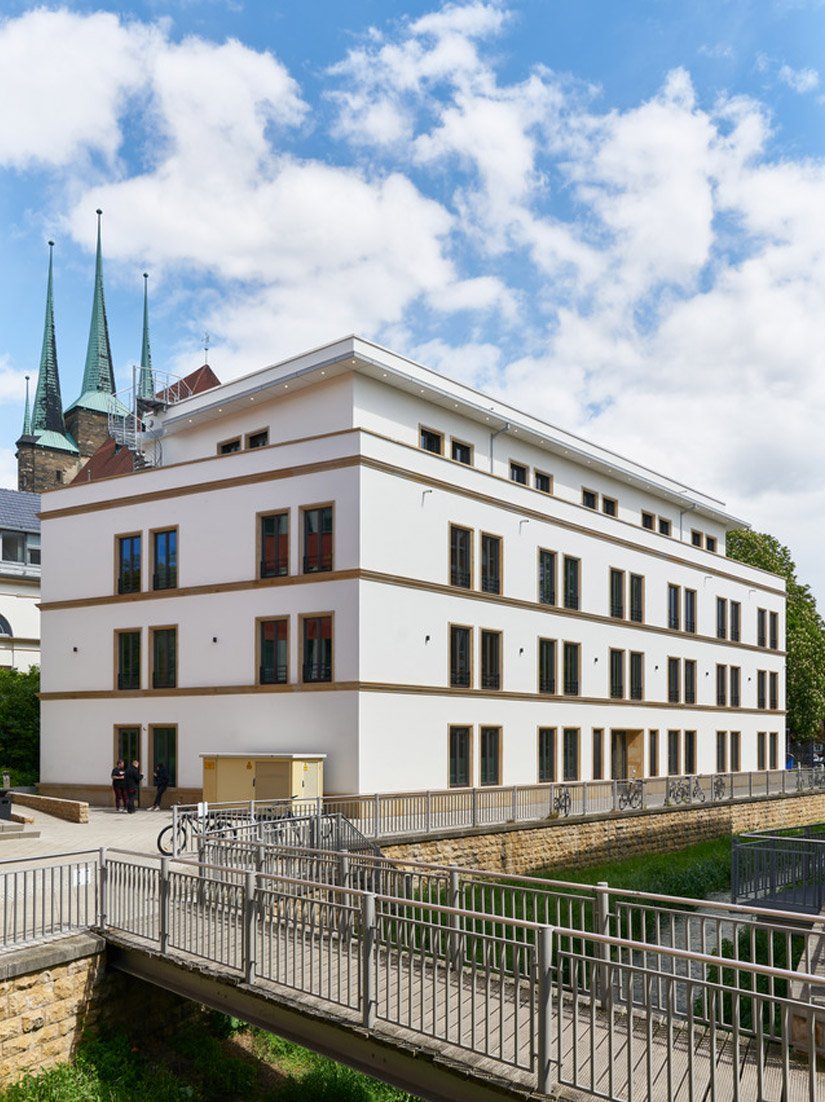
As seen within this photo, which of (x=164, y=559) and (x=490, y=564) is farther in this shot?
(x=490, y=564)

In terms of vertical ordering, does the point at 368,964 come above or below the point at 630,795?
above

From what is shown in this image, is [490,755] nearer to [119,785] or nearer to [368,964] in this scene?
[119,785]

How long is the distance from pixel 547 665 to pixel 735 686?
16.8 metres

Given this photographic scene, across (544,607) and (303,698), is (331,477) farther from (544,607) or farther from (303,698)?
(544,607)

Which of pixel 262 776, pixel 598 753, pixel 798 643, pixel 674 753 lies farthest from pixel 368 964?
pixel 798 643

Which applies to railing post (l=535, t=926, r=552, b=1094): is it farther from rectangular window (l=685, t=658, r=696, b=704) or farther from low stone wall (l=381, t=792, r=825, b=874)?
rectangular window (l=685, t=658, r=696, b=704)

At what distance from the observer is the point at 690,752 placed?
141 feet

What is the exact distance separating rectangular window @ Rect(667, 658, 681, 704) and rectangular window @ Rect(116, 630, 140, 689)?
21.6m

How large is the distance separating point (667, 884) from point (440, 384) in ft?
55.0

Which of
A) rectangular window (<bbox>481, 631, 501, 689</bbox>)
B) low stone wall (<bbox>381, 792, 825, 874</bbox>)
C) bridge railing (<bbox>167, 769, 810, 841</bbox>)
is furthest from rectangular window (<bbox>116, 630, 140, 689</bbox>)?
low stone wall (<bbox>381, 792, 825, 874</bbox>)

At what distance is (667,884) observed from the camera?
24.4 meters

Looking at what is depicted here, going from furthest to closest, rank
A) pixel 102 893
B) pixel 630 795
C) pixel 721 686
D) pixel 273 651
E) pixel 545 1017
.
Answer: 1. pixel 721 686
2. pixel 630 795
3. pixel 273 651
4. pixel 102 893
5. pixel 545 1017

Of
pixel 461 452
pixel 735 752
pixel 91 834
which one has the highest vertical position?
pixel 461 452

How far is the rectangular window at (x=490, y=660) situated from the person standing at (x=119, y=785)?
1081 cm
